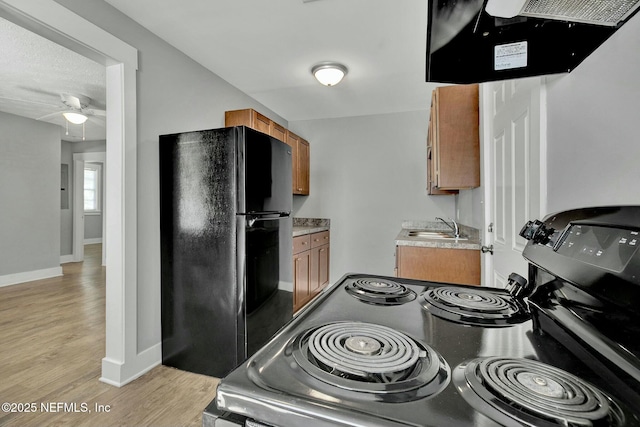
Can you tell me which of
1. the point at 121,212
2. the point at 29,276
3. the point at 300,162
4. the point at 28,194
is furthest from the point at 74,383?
the point at 28,194

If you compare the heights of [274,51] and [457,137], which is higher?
[274,51]

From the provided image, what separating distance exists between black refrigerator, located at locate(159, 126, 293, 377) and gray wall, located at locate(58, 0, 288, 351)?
0.06 meters

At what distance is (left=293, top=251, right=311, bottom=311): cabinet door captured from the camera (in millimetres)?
3234

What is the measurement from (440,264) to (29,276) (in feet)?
18.3

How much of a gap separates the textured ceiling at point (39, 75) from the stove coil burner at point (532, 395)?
327 centimetres

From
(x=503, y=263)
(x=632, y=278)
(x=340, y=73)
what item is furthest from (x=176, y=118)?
(x=632, y=278)

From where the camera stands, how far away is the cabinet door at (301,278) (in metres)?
3.23

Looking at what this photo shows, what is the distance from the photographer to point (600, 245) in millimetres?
550

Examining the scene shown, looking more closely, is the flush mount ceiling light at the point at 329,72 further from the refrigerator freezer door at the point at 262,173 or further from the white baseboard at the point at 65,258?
the white baseboard at the point at 65,258

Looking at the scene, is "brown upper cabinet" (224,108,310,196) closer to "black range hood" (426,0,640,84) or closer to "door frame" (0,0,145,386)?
"door frame" (0,0,145,386)

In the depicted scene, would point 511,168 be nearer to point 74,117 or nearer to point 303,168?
point 303,168

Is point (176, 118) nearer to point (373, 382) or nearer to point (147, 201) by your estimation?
point (147, 201)

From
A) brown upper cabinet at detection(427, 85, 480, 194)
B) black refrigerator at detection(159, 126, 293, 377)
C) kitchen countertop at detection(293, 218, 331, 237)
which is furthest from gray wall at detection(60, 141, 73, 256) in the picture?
brown upper cabinet at detection(427, 85, 480, 194)

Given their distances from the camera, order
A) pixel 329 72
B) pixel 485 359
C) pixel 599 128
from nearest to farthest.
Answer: pixel 485 359 < pixel 599 128 < pixel 329 72
